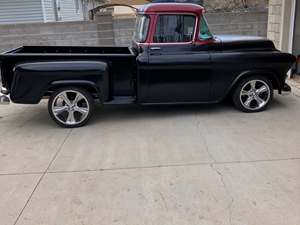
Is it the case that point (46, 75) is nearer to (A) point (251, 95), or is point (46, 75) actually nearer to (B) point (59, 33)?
(A) point (251, 95)

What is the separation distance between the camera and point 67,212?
3.60m

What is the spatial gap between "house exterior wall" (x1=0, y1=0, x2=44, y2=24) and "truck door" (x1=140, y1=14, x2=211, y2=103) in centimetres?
1115

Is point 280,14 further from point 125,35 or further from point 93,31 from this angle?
point 93,31

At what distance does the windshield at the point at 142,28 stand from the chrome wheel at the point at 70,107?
1.38m

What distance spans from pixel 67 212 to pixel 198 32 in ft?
12.2

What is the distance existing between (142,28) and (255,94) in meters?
2.16

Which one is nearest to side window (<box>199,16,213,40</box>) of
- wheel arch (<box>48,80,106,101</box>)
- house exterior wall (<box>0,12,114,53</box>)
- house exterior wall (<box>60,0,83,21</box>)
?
wheel arch (<box>48,80,106,101</box>)

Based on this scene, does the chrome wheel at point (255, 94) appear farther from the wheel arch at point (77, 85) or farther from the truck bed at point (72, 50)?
the wheel arch at point (77, 85)

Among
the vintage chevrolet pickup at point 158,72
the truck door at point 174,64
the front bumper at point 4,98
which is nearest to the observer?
the vintage chevrolet pickup at point 158,72

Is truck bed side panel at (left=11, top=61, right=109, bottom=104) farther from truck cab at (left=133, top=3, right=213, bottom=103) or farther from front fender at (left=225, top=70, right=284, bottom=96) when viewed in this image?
front fender at (left=225, top=70, right=284, bottom=96)

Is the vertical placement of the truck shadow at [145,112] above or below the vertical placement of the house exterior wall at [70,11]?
below

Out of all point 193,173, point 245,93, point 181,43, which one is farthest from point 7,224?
point 245,93

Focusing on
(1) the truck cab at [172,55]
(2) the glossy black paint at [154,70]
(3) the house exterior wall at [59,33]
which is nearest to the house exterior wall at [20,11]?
(3) the house exterior wall at [59,33]

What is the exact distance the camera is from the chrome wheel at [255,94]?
6391 millimetres
